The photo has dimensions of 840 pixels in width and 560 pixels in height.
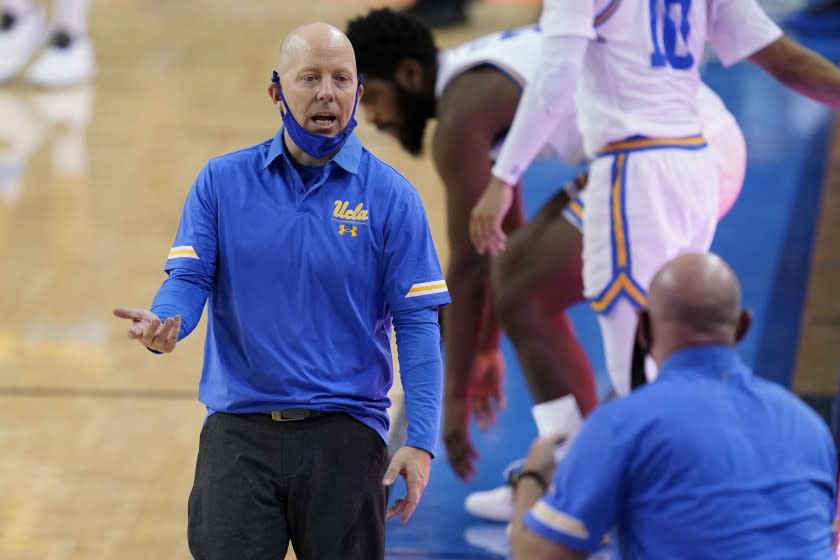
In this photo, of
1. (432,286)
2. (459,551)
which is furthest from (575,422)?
(432,286)

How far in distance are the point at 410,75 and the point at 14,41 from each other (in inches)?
252

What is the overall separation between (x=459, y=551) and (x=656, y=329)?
219 cm

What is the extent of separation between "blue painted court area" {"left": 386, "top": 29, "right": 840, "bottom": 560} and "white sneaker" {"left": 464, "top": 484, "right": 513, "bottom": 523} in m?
0.03

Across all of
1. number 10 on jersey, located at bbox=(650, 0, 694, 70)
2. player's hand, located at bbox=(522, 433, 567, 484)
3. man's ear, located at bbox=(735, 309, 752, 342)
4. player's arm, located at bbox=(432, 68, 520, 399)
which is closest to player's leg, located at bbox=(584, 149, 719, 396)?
number 10 on jersey, located at bbox=(650, 0, 694, 70)

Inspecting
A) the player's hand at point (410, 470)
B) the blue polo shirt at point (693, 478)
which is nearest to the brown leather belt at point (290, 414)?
the player's hand at point (410, 470)

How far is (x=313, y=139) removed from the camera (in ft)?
9.68

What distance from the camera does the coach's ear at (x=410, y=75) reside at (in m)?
4.65

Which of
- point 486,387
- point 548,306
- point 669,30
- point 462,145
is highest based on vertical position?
point 669,30

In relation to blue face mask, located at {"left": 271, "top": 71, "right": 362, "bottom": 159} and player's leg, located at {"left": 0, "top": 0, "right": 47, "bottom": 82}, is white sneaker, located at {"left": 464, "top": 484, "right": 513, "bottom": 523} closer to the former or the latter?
blue face mask, located at {"left": 271, "top": 71, "right": 362, "bottom": 159}

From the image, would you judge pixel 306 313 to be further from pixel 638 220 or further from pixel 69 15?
pixel 69 15

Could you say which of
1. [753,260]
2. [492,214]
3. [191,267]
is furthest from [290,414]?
[753,260]

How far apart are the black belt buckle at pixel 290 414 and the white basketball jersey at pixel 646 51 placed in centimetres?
138

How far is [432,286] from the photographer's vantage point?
299cm

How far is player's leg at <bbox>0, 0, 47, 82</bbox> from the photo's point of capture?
1018 cm
